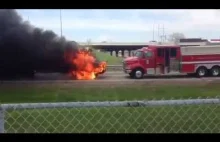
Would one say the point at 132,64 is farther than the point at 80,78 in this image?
Yes

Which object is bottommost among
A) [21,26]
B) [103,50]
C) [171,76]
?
[171,76]

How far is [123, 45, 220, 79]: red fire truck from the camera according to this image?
700 inches

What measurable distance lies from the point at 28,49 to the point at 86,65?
2.79 metres

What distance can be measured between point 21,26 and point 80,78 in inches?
132

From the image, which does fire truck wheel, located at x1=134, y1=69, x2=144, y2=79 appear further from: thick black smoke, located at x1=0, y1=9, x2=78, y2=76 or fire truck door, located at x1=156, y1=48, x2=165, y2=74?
thick black smoke, located at x1=0, y1=9, x2=78, y2=76

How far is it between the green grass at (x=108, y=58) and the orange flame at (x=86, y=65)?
38 cm

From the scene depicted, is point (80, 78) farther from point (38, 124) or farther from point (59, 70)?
point (38, 124)

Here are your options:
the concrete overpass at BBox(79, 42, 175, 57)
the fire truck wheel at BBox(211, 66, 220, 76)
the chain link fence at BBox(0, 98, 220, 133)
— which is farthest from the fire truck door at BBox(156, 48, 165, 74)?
the chain link fence at BBox(0, 98, 220, 133)

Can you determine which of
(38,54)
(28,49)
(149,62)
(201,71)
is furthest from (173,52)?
(28,49)

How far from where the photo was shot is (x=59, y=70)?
16.8 m

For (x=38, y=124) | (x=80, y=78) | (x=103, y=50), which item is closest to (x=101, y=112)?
(x=38, y=124)

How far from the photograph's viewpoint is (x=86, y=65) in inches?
683

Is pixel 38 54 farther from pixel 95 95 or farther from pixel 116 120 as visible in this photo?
pixel 116 120
